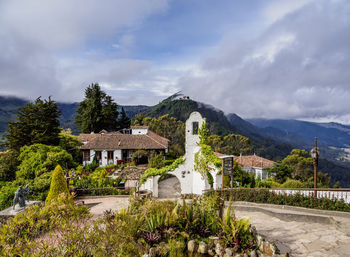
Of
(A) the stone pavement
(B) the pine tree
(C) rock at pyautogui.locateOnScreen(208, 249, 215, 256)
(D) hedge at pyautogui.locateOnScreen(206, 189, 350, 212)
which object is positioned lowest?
(C) rock at pyautogui.locateOnScreen(208, 249, 215, 256)

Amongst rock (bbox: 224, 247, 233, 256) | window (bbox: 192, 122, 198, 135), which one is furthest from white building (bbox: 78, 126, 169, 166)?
rock (bbox: 224, 247, 233, 256)

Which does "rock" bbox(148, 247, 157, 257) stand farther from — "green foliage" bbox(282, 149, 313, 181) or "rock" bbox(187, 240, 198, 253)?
"green foliage" bbox(282, 149, 313, 181)

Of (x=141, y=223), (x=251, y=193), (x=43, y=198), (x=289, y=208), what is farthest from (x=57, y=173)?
(x=289, y=208)

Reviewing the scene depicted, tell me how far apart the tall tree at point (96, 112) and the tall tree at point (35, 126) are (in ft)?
55.8

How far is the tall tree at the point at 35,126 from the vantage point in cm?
2570

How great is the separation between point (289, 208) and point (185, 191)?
20.5 ft

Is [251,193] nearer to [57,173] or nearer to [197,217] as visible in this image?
[197,217]

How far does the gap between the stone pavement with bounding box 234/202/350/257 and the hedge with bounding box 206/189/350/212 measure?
32 cm

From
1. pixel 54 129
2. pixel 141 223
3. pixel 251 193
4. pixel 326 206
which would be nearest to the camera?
pixel 141 223

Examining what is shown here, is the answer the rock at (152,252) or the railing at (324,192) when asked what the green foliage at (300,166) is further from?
the rock at (152,252)

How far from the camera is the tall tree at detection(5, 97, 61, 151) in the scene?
1012 inches

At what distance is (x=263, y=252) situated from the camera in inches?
237

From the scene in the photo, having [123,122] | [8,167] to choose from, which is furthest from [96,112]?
[8,167]

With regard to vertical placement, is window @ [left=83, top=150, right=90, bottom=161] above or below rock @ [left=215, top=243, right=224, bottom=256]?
above
